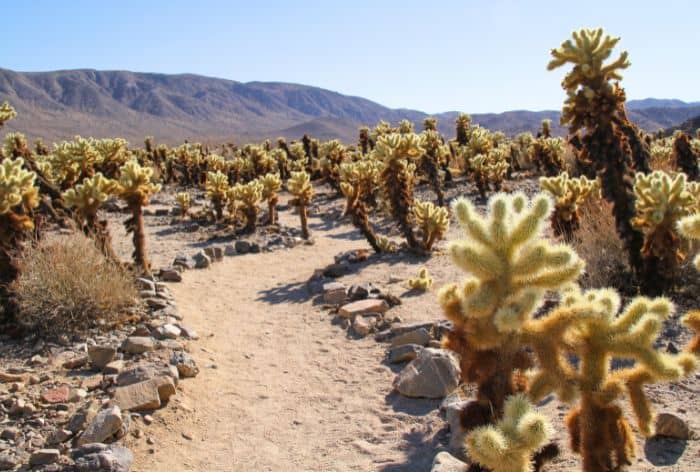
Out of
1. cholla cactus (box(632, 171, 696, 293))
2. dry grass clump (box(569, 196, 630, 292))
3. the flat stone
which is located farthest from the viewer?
dry grass clump (box(569, 196, 630, 292))

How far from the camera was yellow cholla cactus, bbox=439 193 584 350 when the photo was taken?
2.48 m

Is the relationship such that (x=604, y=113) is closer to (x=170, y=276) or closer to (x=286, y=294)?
(x=286, y=294)

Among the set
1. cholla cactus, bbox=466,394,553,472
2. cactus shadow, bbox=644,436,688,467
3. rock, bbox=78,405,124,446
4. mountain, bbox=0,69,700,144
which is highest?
mountain, bbox=0,69,700,144

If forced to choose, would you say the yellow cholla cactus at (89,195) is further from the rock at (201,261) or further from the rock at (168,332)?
the rock at (168,332)

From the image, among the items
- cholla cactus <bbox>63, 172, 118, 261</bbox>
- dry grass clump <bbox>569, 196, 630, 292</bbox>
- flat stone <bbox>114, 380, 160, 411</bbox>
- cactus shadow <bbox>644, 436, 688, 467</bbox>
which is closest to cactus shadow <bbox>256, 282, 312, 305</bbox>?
cholla cactus <bbox>63, 172, 118, 261</bbox>

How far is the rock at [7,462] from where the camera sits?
3.86 m

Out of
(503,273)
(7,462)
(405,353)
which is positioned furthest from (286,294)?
(503,273)

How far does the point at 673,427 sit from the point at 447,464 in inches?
61.3

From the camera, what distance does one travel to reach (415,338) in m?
5.92

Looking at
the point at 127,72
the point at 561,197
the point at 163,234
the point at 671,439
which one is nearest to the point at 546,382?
the point at 671,439

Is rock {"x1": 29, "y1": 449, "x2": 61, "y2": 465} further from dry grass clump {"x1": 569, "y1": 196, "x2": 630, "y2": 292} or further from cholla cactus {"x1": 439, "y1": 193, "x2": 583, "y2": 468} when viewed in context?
dry grass clump {"x1": 569, "y1": 196, "x2": 630, "y2": 292}

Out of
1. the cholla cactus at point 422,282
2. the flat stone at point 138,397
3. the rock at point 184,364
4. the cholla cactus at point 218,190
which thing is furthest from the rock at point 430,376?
the cholla cactus at point 218,190

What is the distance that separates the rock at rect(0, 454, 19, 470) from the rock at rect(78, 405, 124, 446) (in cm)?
43

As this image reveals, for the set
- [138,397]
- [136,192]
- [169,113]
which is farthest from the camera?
[169,113]
